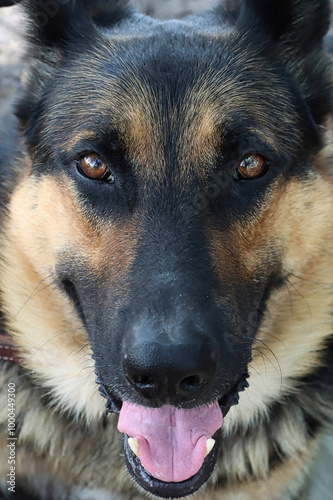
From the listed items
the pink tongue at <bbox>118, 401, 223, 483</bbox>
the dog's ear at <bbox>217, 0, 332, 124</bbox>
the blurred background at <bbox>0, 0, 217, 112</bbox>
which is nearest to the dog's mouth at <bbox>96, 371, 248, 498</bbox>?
the pink tongue at <bbox>118, 401, 223, 483</bbox>

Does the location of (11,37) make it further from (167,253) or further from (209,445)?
(209,445)

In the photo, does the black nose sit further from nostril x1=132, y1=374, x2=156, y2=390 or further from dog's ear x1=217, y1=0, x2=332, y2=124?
dog's ear x1=217, y1=0, x2=332, y2=124

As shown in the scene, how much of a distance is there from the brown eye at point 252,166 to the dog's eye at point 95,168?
56 centimetres

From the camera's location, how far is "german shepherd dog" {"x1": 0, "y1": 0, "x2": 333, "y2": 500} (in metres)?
2.27

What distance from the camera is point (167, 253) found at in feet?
7.44

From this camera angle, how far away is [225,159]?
2426 mm

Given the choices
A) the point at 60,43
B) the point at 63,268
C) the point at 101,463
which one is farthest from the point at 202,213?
the point at 101,463

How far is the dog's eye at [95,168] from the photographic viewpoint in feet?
8.11

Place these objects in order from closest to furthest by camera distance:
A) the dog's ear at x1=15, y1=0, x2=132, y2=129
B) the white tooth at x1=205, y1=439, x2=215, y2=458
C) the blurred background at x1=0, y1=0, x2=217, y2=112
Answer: the white tooth at x1=205, y1=439, x2=215, y2=458
the dog's ear at x1=15, y1=0, x2=132, y2=129
the blurred background at x1=0, y1=0, x2=217, y2=112

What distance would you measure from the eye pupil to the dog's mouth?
2.90 ft

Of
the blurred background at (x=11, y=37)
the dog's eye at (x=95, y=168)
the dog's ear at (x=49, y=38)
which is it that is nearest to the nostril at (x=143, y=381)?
the dog's eye at (x=95, y=168)

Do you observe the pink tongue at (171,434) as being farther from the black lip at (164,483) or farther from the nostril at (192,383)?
the nostril at (192,383)

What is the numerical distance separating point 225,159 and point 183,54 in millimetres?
556

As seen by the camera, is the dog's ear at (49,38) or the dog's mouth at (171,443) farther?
the dog's ear at (49,38)
